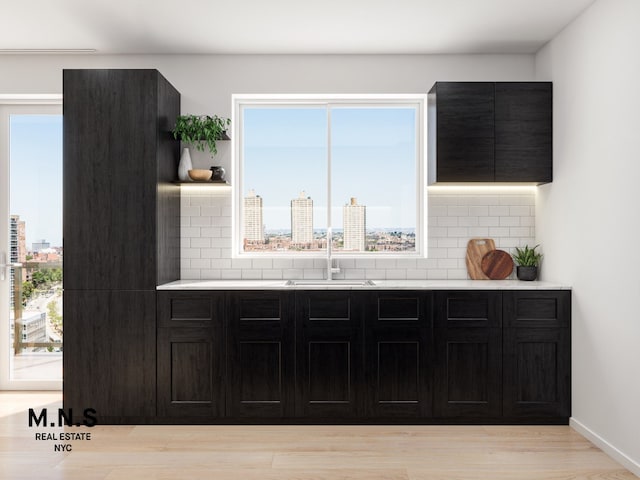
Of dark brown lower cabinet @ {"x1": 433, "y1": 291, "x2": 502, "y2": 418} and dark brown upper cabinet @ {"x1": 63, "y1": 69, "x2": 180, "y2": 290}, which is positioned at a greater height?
dark brown upper cabinet @ {"x1": 63, "y1": 69, "x2": 180, "y2": 290}

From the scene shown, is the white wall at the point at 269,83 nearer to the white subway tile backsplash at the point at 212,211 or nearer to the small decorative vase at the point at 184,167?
the white subway tile backsplash at the point at 212,211

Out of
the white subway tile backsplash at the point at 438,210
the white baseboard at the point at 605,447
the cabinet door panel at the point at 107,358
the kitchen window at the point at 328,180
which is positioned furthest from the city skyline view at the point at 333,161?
the white baseboard at the point at 605,447

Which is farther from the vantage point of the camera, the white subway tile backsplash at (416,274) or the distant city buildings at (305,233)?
the distant city buildings at (305,233)

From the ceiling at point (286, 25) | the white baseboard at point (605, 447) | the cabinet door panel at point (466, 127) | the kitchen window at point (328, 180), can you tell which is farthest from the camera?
the kitchen window at point (328, 180)

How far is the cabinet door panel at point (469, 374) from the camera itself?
362cm

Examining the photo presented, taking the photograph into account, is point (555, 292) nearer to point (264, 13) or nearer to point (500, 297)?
point (500, 297)

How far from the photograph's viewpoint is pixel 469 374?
363 centimetres

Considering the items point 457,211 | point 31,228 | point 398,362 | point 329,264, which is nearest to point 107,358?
point 31,228

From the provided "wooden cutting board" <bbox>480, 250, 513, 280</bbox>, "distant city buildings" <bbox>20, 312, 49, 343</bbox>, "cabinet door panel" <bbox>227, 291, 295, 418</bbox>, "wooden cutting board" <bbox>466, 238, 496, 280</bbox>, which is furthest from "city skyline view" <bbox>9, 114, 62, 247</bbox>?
"wooden cutting board" <bbox>480, 250, 513, 280</bbox>

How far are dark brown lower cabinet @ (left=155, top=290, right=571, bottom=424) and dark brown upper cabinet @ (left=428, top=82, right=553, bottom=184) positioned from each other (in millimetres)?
939

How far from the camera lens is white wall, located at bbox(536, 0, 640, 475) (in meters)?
2.90

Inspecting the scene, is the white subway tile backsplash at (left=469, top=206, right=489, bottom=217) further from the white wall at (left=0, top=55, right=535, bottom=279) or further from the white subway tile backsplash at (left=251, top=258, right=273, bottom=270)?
the white subway tile backsplash at (left=251, top=258, right=273, bottom=270)

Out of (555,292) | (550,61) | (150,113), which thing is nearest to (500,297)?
(555,292)

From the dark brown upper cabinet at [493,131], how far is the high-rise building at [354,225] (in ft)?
2.63
